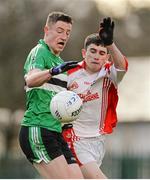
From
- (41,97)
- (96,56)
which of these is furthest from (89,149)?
(41,97)

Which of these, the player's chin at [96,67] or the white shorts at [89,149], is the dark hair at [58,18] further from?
the white shorts at [89,149]

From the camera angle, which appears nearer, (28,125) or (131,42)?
(28,125)

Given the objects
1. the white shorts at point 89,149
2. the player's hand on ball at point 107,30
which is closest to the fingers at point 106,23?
the player's hand on ball at point 107,30

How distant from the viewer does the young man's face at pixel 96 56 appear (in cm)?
1153

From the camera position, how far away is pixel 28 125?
10477mm

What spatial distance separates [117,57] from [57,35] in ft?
2.70

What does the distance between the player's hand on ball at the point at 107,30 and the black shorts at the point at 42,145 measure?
1140 mm

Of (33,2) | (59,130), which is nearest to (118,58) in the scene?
(59,130)

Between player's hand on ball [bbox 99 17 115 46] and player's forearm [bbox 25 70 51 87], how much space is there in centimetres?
105

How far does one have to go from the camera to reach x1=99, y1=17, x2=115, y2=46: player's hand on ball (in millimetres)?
10773

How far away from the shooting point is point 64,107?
33.7 feet

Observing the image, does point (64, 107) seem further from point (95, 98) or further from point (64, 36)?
point (95, 98)

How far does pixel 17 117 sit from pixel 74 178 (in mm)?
25776

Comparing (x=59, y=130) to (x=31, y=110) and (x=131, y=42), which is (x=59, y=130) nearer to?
(x=31, y=110)
